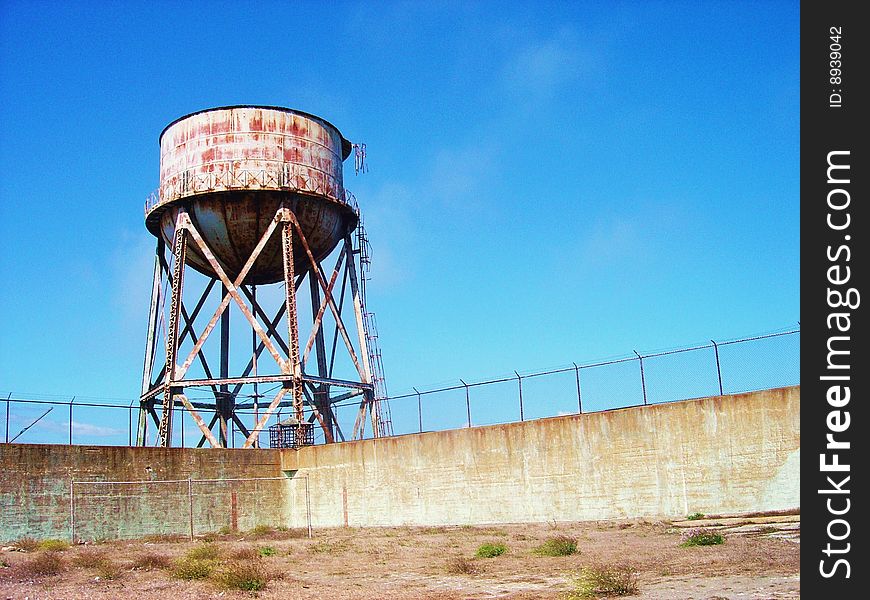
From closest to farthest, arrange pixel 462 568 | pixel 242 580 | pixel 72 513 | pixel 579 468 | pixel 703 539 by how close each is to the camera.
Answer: pixel 242 580
pixel 462 568
pixel 703 539
pixel 579 468
pixel 72 513

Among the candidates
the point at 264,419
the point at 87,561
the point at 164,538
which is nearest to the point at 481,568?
the point at 87,561

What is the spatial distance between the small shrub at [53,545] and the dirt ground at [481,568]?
0.29 meters

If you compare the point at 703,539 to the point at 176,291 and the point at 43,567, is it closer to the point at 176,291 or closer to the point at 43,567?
the point at 43,567

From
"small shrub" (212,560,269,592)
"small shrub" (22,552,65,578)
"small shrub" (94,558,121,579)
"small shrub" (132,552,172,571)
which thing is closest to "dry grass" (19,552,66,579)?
"small shrub" (22,552,65,578)

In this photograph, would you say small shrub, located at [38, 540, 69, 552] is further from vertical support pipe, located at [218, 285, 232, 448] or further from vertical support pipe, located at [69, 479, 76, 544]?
vertical support pipe, located at [218, 285, 232, 448]

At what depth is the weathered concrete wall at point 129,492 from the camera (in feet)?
81.8

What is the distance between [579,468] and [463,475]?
4037 millimetres

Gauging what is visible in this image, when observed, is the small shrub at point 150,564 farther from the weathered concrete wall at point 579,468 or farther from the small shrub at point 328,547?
the weathered concrete wall at point 579,468

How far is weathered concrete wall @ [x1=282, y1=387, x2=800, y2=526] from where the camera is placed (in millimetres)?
20672

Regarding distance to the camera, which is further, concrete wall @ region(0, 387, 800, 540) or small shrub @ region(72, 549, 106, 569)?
concrete wall @ region(0, 387, 800, 540)

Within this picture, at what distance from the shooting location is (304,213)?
34031 millimetres

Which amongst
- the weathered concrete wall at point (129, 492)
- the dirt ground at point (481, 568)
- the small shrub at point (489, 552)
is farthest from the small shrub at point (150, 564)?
the weathered concrete wall at point (129, 492)

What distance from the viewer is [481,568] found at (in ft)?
49.3

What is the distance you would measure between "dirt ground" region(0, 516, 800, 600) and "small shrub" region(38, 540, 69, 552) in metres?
0.29
